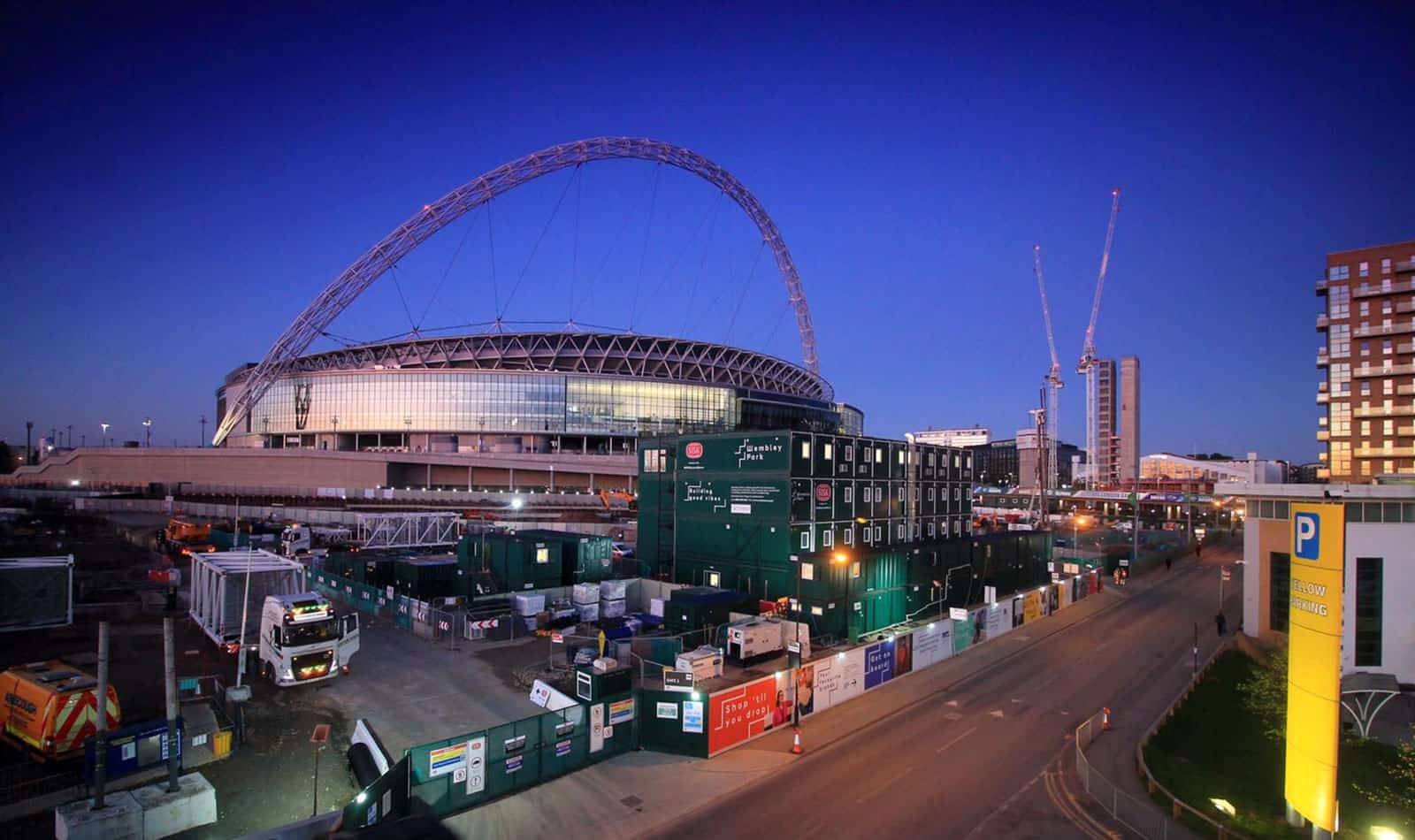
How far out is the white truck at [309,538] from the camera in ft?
162

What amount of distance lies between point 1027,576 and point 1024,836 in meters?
35.2

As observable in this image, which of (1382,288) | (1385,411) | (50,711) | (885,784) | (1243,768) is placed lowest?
(1243,768)

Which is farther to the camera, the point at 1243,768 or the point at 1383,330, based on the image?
the point at 1383,330

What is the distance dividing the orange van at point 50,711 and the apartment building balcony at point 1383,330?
9076 cm

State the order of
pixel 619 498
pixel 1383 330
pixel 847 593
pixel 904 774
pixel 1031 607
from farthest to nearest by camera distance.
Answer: pixel 619 498 → pixel 1383 330 → pixel 1031 607 → pixel 847 593 → pixel 904 774

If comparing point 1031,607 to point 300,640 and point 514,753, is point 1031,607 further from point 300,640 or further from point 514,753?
point 300,640

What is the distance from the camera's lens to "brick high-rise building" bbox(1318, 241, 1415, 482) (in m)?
63.4

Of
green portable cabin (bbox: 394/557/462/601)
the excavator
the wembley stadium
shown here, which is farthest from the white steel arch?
green portable cabin (bbox: 394/557/462/601)

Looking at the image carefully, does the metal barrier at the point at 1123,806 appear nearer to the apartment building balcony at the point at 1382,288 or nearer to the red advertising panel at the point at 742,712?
the red advertising panel at the point at 742,712

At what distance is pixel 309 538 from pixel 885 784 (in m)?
48.4

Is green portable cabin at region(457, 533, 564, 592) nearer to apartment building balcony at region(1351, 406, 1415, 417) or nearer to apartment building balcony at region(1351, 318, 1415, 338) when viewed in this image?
apartment building balcony at region(1351, 406, 1415, 417)

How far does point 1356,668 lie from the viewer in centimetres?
2752

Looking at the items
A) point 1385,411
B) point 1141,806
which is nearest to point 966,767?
point 1141,806

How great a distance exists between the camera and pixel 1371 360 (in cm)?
6500
